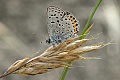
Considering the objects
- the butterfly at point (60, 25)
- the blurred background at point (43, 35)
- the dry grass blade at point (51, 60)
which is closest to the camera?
the dry grass blade at point (51, 60)

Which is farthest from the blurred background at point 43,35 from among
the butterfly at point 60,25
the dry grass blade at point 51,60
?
the dry grass blade at point 51,60

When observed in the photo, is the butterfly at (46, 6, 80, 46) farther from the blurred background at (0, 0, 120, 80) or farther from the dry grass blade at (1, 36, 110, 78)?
the blurred background at (0, 0, 120, 80)

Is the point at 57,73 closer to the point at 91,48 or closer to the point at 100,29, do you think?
the point at 100,29

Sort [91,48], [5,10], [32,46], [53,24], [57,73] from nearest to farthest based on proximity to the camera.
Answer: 1. [91,48]
2. [53,24]
3. [57,73]
4. [32,46]
5. [5,10]

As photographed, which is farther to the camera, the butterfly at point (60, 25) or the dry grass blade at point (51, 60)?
the butterfly at point (60, 25)

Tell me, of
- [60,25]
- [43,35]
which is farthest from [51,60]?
[43,35]

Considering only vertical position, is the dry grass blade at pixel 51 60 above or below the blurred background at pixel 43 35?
below

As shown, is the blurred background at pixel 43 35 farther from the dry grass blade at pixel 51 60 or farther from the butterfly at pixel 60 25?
the dry grass blade at pixel 51 60

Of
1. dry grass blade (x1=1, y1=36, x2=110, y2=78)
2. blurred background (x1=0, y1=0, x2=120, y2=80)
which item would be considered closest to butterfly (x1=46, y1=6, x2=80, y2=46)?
dry grass blade (x1=1, y1=36, x2=110, y2=78)

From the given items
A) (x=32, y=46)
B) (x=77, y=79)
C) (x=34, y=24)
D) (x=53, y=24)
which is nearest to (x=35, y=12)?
(x=34, y=24)
